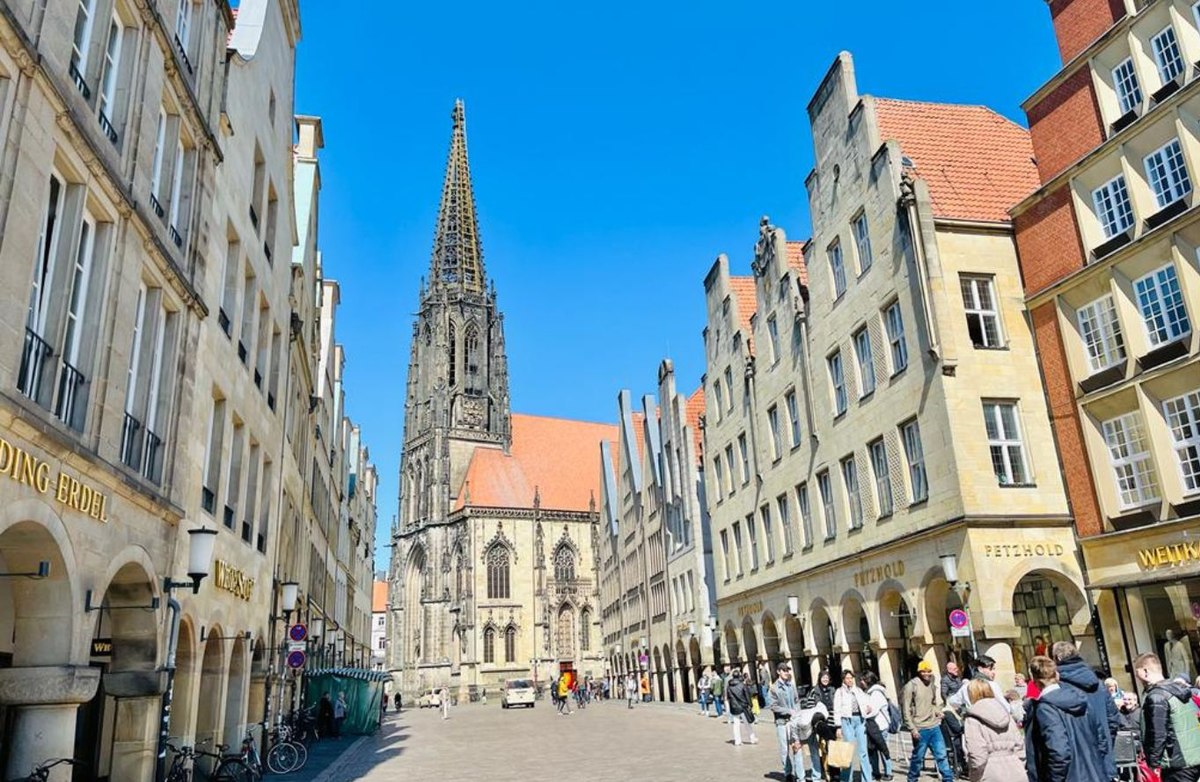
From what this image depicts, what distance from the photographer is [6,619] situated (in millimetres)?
10781

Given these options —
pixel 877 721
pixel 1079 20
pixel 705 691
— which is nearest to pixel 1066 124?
pixel 1079 20

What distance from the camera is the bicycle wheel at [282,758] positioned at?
20.2 metres

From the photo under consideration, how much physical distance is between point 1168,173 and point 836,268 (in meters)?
9.92

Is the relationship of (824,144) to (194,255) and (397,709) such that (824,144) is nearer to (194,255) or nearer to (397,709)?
(194,255)

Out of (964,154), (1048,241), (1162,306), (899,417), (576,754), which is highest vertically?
(964,154)

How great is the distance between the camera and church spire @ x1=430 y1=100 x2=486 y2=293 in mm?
103188

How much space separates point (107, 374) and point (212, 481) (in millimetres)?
5899

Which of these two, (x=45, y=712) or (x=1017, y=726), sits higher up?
(x=45, y=712)

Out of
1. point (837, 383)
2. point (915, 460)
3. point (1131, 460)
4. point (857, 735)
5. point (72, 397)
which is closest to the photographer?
point (72, 397)

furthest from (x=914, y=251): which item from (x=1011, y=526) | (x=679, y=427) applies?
(x=679, y=427)

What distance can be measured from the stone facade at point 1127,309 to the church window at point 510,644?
7223cm

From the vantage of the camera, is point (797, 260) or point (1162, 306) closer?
point (1162, 306)

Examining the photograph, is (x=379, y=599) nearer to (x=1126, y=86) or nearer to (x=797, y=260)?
(x=797, y=260)

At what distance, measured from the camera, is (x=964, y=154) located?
79.7ft
